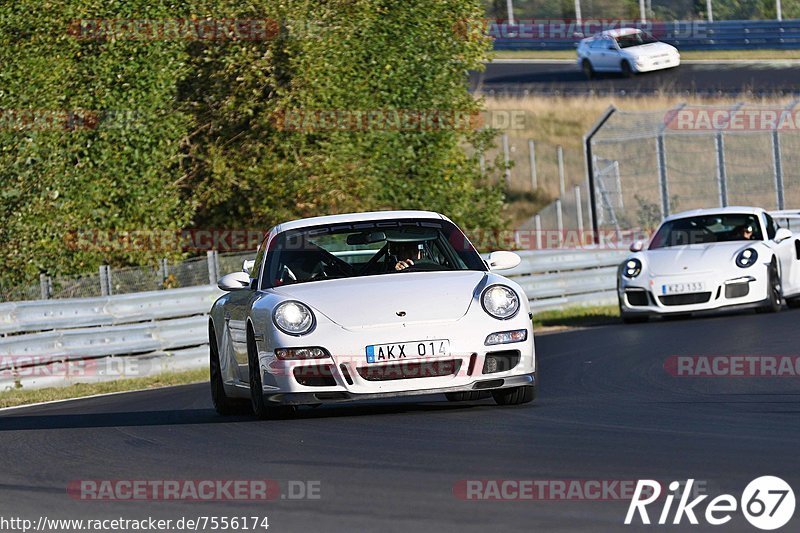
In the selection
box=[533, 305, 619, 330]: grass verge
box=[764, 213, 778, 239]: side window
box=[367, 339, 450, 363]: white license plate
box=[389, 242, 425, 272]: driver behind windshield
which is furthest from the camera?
box=[533, 305, 619, 330]: grass verge

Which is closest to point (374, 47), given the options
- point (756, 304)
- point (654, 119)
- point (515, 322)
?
point (756, 304)

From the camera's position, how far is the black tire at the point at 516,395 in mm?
9383

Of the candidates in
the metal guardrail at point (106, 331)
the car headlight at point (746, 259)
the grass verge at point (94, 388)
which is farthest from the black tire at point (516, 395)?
the car headlight at point (746, 259)

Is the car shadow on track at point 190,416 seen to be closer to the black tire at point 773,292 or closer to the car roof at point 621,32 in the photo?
Answer: the black tire at point 773,292

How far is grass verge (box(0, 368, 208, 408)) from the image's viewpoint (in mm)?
14625

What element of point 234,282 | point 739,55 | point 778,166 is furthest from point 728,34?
point 234,282

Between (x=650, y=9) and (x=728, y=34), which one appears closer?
(x=728, y=34)

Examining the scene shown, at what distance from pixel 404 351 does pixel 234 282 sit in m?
1.74

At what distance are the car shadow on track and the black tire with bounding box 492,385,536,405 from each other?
77 mm

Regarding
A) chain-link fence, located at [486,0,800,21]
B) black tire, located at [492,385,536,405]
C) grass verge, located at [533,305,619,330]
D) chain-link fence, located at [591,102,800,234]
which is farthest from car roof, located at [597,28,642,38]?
black tire, located at [492,385,536,405]

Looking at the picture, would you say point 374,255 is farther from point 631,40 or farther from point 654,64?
point 631,40

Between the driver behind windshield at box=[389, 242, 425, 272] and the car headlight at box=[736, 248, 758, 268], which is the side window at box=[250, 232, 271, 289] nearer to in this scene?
the driver behind windshield at box=[389, 242, 425, 272]

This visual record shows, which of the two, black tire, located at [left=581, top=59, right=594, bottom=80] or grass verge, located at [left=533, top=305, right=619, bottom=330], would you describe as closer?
grass verge, located at [left=533, top=305, right=619, bottom=330]

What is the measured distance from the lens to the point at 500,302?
9.05m
